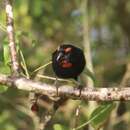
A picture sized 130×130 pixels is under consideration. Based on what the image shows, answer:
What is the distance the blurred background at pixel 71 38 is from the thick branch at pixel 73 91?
2041 mm

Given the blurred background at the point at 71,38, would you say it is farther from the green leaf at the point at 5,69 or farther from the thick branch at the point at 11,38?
the thick branch at the point at 11,38

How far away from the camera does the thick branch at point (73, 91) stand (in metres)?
1.18

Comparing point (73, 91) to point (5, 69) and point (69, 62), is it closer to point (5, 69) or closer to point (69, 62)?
point (69, 62)

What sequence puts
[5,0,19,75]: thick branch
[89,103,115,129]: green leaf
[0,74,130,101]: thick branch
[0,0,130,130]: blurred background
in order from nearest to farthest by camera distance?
1. [0,74,130,101]: thick branch
2. [5,0,19,75]: thick branch
3. [89,103,115,129]: green leaf
4. [0,0,130,130]: blurred background

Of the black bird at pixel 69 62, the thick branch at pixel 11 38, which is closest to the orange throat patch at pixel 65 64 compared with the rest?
the black bird at pixel 69 62

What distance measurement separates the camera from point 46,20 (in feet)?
14.2

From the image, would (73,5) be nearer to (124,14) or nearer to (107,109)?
(124,14)

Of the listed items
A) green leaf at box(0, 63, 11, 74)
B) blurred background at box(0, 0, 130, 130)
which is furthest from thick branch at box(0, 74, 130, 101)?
blurred background at box(0, 0, 130, 130)

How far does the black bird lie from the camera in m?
1.25

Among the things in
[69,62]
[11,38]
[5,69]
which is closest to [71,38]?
[5,69]

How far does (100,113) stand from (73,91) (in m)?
0.26

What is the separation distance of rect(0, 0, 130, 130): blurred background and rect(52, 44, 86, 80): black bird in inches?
80.6

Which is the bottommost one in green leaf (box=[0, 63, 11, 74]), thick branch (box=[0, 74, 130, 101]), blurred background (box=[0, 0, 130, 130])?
blurred background (box=[0, 0, 130, 130])

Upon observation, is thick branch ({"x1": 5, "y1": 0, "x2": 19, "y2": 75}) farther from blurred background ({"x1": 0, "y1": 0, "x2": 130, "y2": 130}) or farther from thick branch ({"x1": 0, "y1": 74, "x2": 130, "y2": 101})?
blurred background ({"x1": 0, "y1": 0, "x2": 130, "y2": 130})
